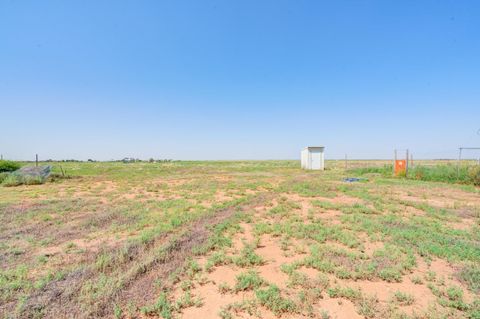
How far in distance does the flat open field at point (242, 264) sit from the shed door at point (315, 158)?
16.2 metres

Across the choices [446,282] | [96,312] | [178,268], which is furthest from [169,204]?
[446,282]

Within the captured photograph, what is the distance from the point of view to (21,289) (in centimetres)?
249

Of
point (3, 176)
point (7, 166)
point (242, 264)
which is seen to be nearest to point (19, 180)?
point (3, 176)

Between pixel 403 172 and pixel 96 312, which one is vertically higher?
pixel 403 172

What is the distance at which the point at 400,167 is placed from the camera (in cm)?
1366

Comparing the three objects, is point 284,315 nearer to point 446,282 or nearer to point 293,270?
point 293,270

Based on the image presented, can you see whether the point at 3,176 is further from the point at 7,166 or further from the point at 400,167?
the point at 400,167

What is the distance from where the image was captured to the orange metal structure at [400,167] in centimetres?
1335

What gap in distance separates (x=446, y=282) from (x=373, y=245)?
1147 mm

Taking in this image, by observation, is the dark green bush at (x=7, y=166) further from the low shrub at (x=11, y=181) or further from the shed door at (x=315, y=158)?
the shed door at (x=315, y=158)

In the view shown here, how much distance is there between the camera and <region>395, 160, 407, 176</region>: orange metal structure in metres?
13.3

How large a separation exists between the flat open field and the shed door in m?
16.2

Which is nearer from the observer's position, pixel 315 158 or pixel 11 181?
pixel 11 181

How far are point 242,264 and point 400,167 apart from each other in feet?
50.3
